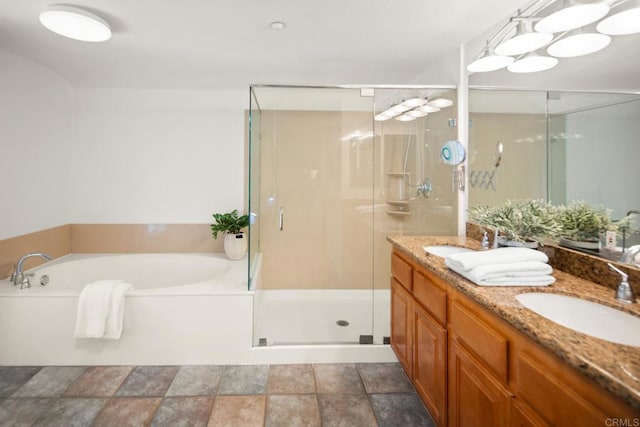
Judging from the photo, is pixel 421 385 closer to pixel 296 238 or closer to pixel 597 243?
pixel 597 243

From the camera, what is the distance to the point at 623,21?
1.24 metres

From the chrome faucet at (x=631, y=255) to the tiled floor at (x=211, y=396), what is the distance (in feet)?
4.10

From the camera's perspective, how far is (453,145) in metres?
2.36

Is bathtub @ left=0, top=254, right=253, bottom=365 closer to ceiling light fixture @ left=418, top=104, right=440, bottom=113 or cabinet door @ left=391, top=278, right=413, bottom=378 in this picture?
cabinet door @ left=391, top=278, right=413, bottom=378

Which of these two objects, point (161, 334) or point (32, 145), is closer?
point (161, 334)

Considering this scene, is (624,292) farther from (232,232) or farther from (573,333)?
(232,232)

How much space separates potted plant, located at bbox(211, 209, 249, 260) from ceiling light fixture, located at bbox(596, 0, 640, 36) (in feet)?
9.37

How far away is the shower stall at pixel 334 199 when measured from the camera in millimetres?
2857

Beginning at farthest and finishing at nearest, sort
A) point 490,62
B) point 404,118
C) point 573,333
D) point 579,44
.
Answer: point 404,118 → point 490,62 → point 579,44 → point 573,333

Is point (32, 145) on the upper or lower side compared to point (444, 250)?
upper

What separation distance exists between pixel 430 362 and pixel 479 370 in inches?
17.5

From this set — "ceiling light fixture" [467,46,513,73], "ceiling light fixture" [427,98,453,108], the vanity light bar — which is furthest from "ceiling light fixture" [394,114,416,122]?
"ceiling light fixture" [467,46,513,73]

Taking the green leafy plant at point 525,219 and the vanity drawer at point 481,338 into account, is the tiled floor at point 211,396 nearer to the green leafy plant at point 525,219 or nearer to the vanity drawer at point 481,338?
the vanity drawer at point 481,338

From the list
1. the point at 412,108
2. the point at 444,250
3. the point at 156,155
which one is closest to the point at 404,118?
the point at 412,108
